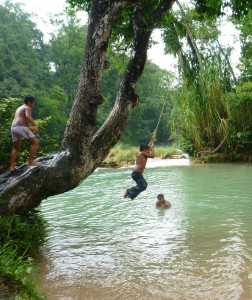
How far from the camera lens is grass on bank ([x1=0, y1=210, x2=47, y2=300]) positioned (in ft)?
11.6

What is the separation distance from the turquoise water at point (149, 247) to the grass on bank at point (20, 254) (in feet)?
1.19

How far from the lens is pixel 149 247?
6.39 metres

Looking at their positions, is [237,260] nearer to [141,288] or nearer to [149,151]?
[141,288]

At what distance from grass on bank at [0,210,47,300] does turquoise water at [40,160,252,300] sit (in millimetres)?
363

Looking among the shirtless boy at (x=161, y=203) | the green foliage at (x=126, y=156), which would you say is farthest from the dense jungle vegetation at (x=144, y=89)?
the shirtless boy at (x=161, y=203)

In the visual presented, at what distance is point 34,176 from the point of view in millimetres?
5785

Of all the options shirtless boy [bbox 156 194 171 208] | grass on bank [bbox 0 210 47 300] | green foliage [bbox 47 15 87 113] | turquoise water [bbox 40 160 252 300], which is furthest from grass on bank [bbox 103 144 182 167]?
green foliage [bbox 47 15 87 113]

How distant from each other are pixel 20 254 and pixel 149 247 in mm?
2204

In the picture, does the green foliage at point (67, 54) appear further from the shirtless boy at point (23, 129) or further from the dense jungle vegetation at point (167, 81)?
the shirtless boy at point (23, 129)

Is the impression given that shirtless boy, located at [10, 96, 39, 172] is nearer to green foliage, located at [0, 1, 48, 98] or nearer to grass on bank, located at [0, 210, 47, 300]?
grass on bank, located at [0, 210, 47, 300]

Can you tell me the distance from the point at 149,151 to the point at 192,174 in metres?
9.64

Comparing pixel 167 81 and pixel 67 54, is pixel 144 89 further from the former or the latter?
pixel 167 81

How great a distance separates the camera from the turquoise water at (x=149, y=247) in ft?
15.3

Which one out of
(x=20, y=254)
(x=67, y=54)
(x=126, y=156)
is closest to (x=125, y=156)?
(x=126, y=156)
